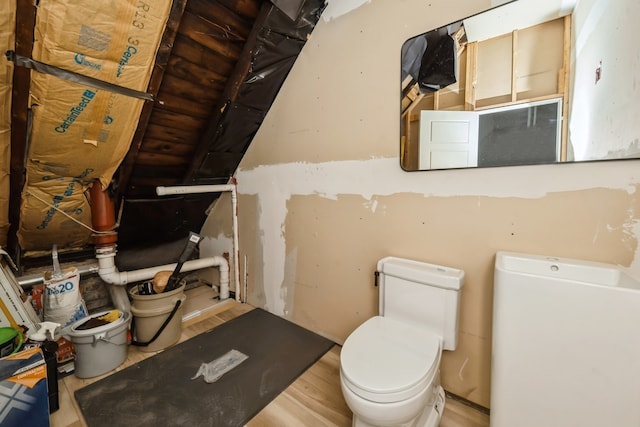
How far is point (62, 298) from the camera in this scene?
1.70 metres

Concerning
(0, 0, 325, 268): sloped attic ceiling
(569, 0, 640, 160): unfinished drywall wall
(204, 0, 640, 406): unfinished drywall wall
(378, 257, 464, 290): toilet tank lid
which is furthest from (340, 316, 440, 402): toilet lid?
(0, 0, 325, 268): sloped attic ceiling

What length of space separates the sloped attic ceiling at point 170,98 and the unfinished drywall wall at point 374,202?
19 cm

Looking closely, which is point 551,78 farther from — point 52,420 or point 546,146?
point 52,420

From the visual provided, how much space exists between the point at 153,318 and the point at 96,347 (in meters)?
0.31

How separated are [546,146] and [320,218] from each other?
1221 millimetres

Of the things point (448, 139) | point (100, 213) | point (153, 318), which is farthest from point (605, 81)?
point (100, 213)

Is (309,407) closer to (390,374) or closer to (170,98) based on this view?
(390,374)

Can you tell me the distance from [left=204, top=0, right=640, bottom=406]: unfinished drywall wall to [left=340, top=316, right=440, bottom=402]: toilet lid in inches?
13.7

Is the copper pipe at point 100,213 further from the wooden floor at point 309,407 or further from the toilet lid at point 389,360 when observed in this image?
the toilet lid at point 389,360

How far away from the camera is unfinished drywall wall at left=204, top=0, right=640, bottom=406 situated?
3.57 feet

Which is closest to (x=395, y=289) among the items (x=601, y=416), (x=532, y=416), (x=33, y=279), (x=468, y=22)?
(x=532, y=416)

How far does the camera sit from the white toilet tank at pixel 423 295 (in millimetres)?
1247

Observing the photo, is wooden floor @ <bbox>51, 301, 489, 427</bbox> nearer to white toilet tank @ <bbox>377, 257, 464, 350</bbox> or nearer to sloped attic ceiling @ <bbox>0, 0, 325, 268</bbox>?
white toilet tank @ <bbox>377, 257, 464, 350</bbox>

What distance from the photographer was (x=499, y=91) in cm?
121
